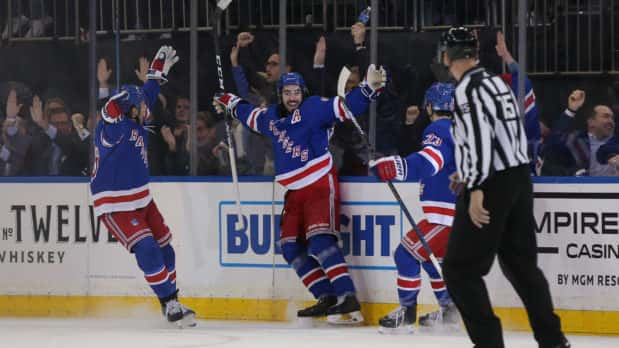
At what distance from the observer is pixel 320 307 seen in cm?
756

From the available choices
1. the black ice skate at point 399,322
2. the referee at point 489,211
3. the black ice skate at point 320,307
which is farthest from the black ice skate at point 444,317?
the referee at point 489,211

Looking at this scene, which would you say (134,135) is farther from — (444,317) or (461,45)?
(461,45)

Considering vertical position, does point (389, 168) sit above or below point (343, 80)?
below

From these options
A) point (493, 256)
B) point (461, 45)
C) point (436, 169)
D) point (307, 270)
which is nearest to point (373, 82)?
point (436, 169)

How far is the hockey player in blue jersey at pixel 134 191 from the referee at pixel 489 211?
2.66 metres

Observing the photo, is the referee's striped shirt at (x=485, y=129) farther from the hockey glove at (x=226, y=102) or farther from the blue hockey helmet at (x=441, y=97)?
the hockey glove at (x=226, y=102)

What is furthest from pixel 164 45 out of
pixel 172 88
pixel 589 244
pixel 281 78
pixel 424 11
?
pixel 589 244

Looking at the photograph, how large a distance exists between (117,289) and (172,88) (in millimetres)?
1176

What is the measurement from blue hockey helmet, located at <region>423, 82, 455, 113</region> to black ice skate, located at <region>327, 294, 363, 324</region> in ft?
3.72

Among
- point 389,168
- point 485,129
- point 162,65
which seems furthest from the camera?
point 162,65

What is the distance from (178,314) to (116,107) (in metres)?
1.12

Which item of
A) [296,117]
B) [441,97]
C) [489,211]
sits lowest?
[489,211]

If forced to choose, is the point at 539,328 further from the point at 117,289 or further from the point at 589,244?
the point at 117,289

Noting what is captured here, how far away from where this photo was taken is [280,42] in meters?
7.98
